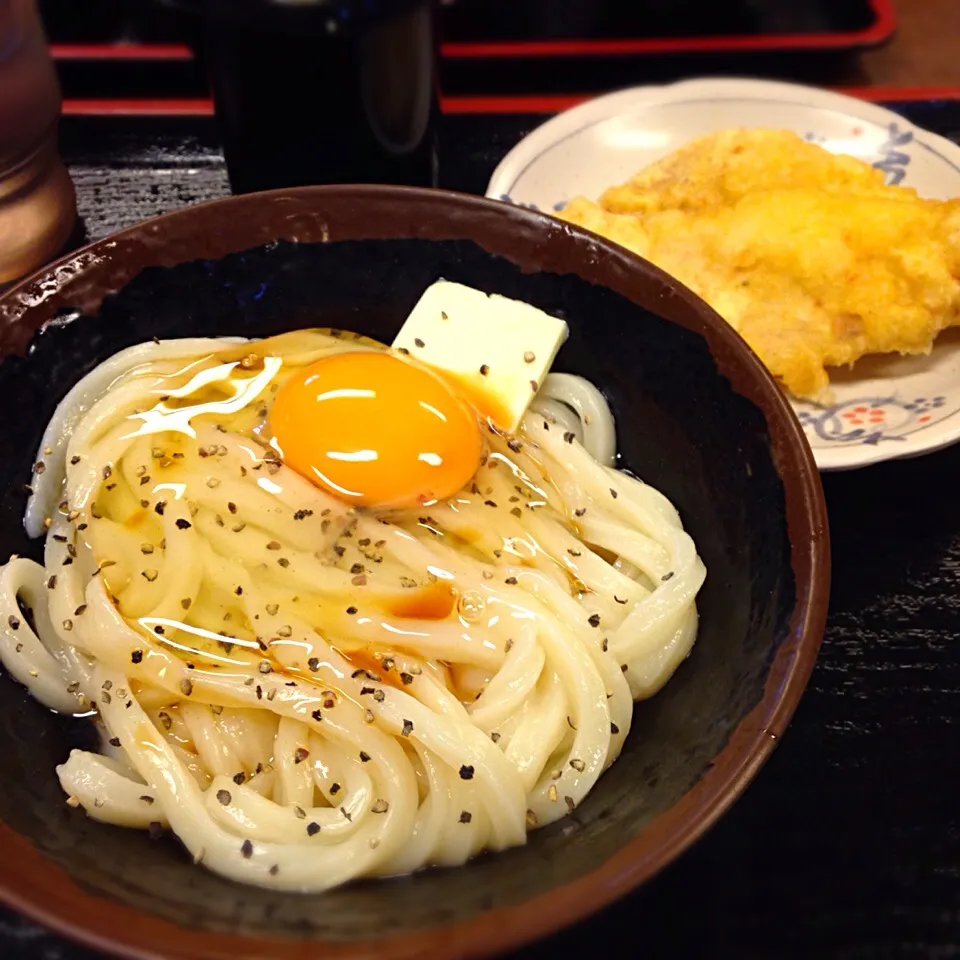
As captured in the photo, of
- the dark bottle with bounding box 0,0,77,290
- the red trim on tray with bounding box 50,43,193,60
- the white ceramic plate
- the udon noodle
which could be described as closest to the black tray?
the red trim on tray with bounding box 50,43,193,60

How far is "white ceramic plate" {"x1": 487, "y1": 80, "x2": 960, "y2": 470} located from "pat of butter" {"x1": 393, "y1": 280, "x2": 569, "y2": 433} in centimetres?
89

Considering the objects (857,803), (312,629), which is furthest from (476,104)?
(857,803)

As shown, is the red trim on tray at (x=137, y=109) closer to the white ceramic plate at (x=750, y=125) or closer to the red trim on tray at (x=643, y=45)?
the red trim on tray at (x=643, y=45)

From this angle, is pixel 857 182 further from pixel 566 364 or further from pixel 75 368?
pixel 75 368

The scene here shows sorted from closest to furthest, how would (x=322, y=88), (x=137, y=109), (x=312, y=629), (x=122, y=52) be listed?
1. (x=312, y=629)
2. (x=322, y=88)
3. (x=137, y=109)
4. (x=122, y=52)

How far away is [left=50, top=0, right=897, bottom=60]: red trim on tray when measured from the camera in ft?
11.1

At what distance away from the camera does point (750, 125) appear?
315 centimetres

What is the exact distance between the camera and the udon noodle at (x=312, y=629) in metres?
1.41

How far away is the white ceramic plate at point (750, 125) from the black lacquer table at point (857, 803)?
1.05 ft

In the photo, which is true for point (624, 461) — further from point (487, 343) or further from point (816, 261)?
point (816, 261)

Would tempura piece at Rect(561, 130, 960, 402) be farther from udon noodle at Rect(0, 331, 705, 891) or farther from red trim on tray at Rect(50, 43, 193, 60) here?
red trim on tray at Rect(50, 43, 193, 60)

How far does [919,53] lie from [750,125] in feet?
3.53

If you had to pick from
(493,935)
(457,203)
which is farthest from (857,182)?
(493,935)

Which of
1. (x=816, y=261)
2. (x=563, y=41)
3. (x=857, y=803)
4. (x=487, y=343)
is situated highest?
(x=563, y=41)
